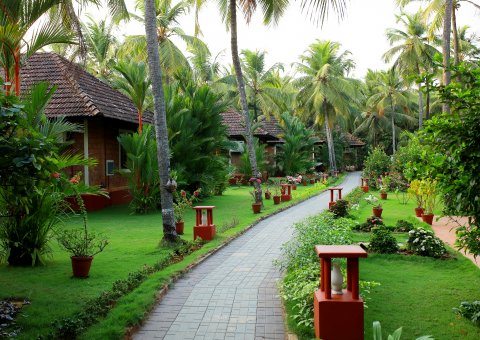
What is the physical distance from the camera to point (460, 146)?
476 cm

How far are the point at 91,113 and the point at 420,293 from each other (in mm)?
11275

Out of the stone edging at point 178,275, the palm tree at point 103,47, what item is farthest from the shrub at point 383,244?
the palm tree at point 103,47

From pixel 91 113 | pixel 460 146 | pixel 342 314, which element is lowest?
pixel 342 314

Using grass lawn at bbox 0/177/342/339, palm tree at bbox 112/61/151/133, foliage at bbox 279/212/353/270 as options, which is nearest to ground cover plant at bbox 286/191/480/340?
foliage at bbox 279/212/353/270

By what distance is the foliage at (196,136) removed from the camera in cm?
1708

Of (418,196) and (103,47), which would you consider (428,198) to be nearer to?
(418,196)

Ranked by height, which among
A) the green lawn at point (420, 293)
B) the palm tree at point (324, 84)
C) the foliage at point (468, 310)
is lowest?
the green lawn at point (420, 293)

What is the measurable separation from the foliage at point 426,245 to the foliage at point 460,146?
354 centimetres

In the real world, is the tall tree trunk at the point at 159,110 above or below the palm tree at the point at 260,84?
below

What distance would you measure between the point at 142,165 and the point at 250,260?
7.15 meters

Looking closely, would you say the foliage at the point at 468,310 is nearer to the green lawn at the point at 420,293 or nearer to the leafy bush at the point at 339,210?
the green lawn at the point at 420,293

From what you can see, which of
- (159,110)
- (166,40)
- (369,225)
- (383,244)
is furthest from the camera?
(166,40)

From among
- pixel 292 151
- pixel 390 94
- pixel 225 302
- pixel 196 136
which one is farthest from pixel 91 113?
pixel 390 94

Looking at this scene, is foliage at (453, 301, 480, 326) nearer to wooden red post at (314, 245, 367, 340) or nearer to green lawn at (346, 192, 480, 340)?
green lawn at (346, 192, 480, 340)
